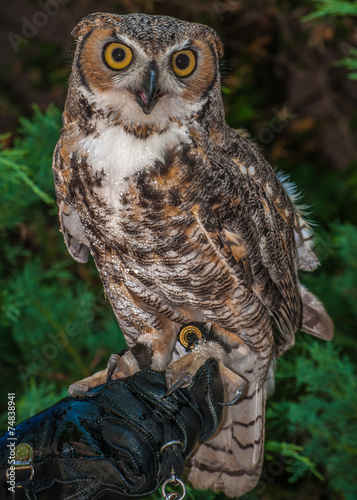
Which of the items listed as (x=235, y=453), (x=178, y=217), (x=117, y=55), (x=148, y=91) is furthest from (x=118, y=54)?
(x=235, y=453)

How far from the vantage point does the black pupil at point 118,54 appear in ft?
3.79

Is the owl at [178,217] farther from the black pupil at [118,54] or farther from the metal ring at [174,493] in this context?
the metal ring at [174,493]

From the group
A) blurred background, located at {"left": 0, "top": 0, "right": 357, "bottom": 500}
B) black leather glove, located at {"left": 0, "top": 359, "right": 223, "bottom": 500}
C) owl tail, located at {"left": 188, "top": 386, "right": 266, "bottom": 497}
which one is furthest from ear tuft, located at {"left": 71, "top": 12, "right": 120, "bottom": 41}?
owl tail, located at {"left": 188, "top": 386, "right": 266, "bottom": 497}

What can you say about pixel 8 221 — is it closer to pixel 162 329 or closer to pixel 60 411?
pixel 162 329

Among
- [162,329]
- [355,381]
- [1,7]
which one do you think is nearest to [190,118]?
[162,329]

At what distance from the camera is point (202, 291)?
4.43 feet

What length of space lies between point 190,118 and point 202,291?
40 centimetres

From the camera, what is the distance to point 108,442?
3.90 ft

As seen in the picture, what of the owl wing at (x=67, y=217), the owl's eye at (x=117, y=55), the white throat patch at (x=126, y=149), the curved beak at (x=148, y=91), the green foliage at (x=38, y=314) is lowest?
the green foliage at (x=38, y=314)

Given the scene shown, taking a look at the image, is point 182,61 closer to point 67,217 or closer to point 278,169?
point 67,217

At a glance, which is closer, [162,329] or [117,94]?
[117,94]

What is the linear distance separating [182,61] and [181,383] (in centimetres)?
73

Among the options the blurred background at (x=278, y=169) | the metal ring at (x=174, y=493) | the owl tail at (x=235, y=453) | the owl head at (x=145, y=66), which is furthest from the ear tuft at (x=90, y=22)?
the owl tail at (x=235, y=453)

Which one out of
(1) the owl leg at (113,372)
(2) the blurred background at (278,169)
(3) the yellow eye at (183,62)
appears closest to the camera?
(3) the yellow eye at (183,62)
